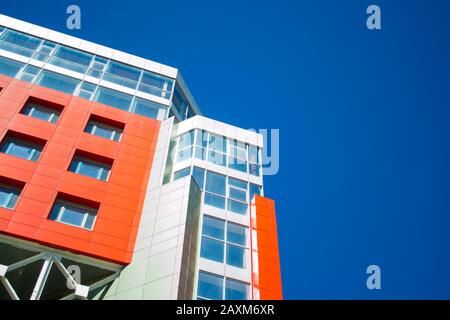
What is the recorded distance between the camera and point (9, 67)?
108 feet

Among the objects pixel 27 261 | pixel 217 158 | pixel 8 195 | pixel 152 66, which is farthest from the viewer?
pixel 152 66

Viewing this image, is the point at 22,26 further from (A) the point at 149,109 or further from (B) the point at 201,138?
(B) the point at 201,138

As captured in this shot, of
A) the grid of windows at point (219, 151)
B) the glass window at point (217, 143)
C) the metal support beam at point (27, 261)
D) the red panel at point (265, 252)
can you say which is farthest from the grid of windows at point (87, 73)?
the metal support beam at point (27, 261)

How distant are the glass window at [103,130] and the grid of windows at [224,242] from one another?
1086 centimetres

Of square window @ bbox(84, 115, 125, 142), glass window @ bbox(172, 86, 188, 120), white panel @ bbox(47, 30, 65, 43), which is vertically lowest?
square window @ bbox(84, 115, 125, 142)

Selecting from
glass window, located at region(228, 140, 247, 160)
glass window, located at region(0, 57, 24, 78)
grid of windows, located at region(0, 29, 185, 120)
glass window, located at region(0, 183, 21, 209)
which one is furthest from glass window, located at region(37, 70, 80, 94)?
glass window, located at region(228, 140, 247, 160)

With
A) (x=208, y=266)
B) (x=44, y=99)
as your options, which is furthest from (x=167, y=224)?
(x=44, y=99)

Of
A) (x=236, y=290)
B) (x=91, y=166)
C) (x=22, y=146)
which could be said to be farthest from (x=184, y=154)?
(x=236, y=290)

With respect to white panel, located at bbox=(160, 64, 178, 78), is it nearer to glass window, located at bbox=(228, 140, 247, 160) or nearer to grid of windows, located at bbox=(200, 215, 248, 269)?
glass window, located at bbox=(228, 140, 247, 160)

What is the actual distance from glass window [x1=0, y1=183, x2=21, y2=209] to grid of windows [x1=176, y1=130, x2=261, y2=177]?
33.2 ft

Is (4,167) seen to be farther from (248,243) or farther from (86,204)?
(248,243)

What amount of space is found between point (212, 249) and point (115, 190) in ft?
24.7

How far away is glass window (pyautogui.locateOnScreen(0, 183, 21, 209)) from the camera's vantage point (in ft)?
78.7

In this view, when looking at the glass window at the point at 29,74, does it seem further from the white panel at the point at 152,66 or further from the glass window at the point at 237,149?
the glass window at the point at 237,149
